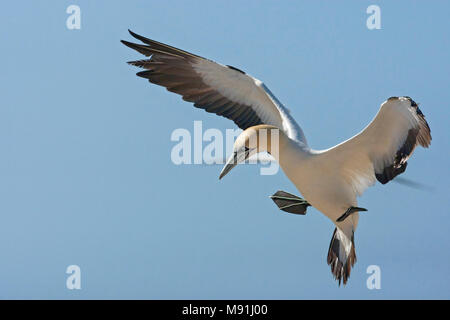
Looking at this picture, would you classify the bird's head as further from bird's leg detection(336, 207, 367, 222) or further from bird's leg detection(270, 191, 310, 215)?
bird's leg detection(270, 191, 310, 215)

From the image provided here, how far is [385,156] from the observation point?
910 cm

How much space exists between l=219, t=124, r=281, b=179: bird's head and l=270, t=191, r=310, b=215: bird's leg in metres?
1.67

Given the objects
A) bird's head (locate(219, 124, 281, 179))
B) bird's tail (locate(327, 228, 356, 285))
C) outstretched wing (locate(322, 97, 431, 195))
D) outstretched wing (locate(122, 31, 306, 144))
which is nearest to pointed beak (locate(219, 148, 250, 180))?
bird's head (locate(219, 124, 281, 179))

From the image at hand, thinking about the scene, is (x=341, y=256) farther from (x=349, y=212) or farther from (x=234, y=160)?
(x=234, y=160)

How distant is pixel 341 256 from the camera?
9.85 metres

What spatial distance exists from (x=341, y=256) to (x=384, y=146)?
1.56 metres

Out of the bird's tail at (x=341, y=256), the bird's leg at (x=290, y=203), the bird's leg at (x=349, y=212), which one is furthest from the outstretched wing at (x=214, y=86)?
the bird's tail at (x=341, y=256)

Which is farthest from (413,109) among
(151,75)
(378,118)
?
(151,75)

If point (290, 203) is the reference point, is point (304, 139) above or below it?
above

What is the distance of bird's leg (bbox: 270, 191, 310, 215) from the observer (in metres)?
10.2

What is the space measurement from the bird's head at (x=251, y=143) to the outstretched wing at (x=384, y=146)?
0.63 metres

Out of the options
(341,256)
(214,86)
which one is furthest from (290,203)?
(214,86)

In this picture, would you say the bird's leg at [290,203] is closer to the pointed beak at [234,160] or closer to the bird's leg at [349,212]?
the bird's leg at [349,212]

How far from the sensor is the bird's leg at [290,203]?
1023 cm
